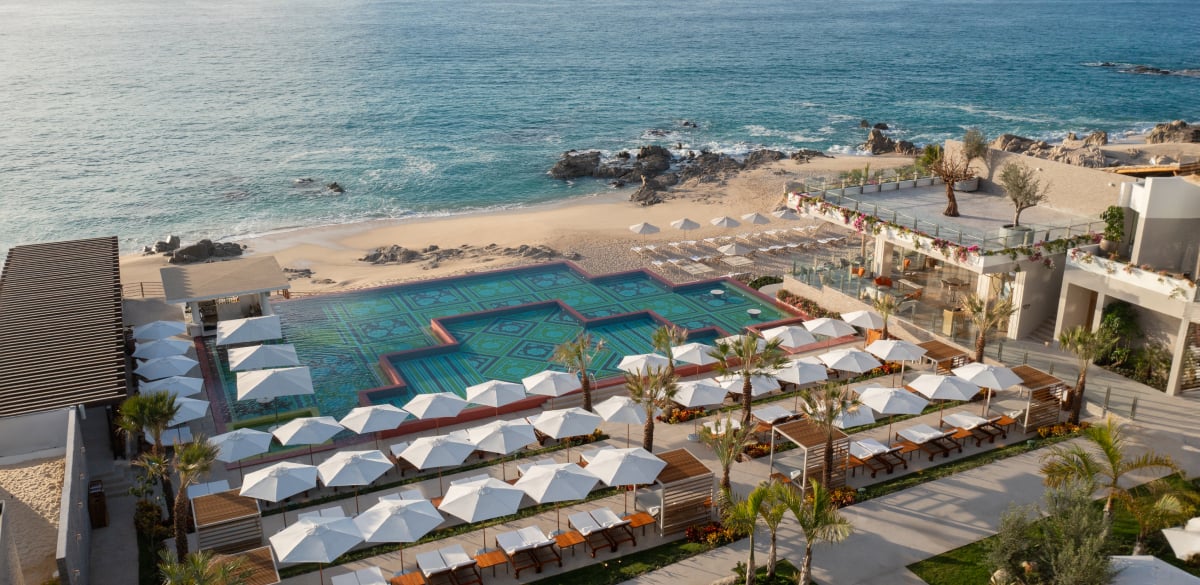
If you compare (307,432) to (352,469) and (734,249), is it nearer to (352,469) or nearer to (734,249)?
(352,469)

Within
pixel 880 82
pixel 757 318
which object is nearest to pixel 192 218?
pixel 757 318

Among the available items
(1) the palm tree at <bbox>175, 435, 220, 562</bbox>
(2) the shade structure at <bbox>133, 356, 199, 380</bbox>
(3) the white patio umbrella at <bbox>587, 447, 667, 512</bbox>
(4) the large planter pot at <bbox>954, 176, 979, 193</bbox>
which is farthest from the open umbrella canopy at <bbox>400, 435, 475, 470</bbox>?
(4) the large planter pot at <bbox>954, 176, 979, 193</bbox>

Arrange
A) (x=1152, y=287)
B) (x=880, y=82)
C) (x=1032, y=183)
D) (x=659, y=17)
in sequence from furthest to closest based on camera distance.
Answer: (x=659, y=17) < (x=880, y=82) < (x=1032, y=183) < (x=1152, y=287)

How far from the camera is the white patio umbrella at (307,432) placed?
70.9 ft

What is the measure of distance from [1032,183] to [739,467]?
49.5ft

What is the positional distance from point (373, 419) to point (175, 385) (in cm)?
630

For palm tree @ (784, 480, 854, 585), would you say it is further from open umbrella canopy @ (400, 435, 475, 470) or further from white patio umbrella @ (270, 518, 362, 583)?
white patio umbrella @ (270, 518, 362, 583)

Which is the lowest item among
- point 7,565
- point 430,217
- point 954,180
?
point 430,217

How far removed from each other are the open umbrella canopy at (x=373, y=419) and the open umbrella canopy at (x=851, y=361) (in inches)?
460

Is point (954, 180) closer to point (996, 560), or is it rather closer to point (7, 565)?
point (996, 560)

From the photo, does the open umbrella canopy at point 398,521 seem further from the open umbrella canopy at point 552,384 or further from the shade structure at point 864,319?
the shade structure at point 864,319

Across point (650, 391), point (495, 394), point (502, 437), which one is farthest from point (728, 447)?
point (495, 394)

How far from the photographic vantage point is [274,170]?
A: 2589 inches

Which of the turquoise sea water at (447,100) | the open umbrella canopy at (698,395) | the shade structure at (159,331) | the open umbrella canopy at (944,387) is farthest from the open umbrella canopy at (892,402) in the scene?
the turquoise sea water at (447,100)
